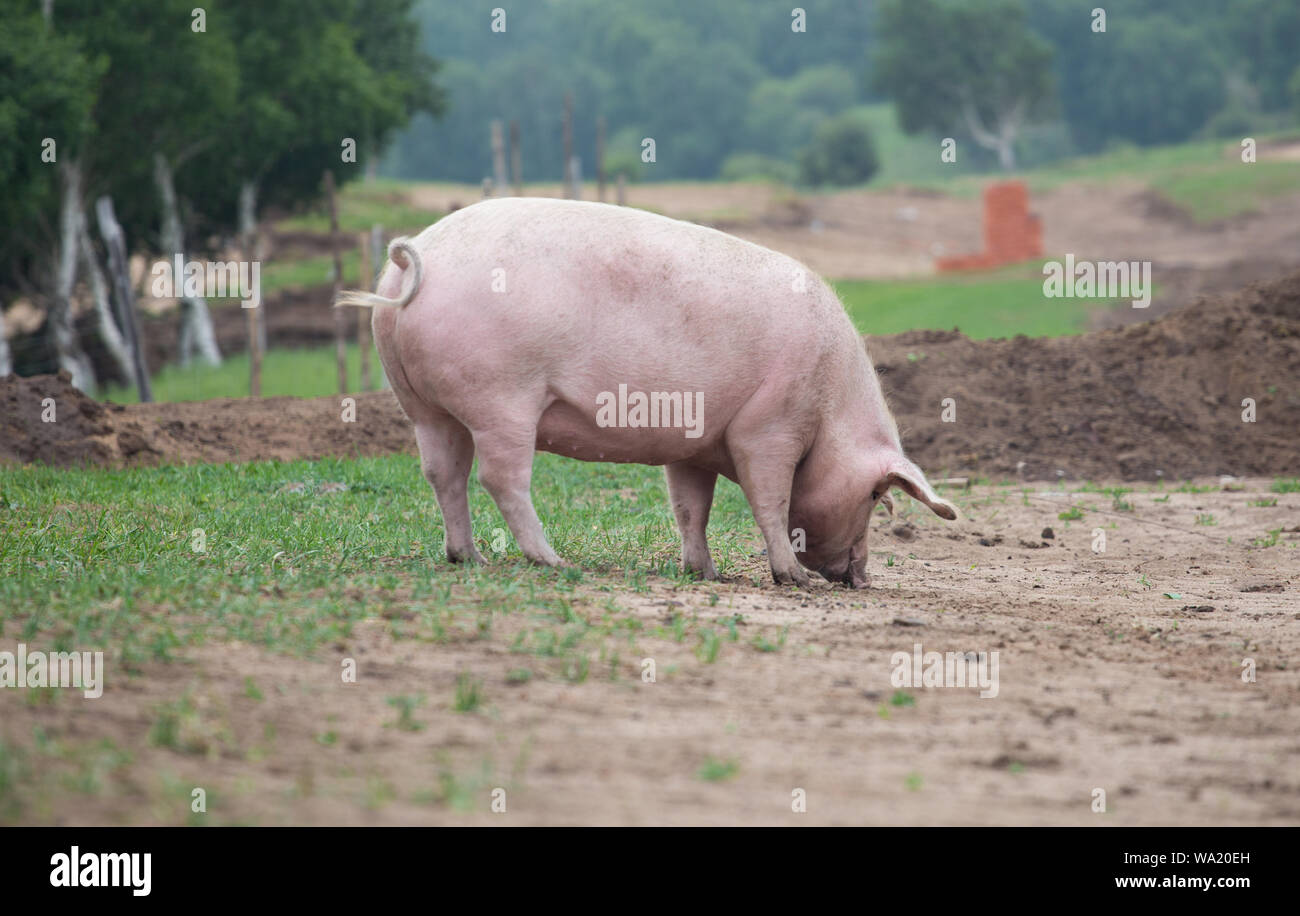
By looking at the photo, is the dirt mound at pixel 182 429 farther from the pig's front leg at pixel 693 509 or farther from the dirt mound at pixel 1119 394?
the pig's front leg at pixel 693 509

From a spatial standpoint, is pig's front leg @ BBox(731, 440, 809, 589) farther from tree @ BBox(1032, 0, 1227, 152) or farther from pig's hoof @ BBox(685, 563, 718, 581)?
tree @ BBox(1032, 0, 1227, 152)

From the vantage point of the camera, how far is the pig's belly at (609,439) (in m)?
6.82

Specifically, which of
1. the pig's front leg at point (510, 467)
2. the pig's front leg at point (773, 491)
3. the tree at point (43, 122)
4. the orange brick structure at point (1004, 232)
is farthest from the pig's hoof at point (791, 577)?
the orange brick structure at point (1004, 232)

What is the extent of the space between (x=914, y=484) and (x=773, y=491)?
732mm

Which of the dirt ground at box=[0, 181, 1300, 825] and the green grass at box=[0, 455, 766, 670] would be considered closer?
the dirt ground at box=[0, 181, 1300, 825]

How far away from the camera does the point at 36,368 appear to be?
995 inches

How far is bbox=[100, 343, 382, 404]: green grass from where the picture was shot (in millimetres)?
22297

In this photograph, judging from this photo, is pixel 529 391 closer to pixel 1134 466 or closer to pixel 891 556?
pixel 891 556

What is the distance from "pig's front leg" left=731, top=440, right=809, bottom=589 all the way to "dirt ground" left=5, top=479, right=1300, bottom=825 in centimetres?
59

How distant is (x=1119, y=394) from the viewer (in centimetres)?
1466

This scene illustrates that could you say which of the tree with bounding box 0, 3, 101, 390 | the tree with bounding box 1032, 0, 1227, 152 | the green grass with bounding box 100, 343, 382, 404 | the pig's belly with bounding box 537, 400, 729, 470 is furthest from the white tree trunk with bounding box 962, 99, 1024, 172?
the pig's belly with bounding box 537, 400, 729, 470

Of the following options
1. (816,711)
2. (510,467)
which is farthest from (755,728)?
(510,467)

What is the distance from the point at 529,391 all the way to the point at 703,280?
1.03 meters
